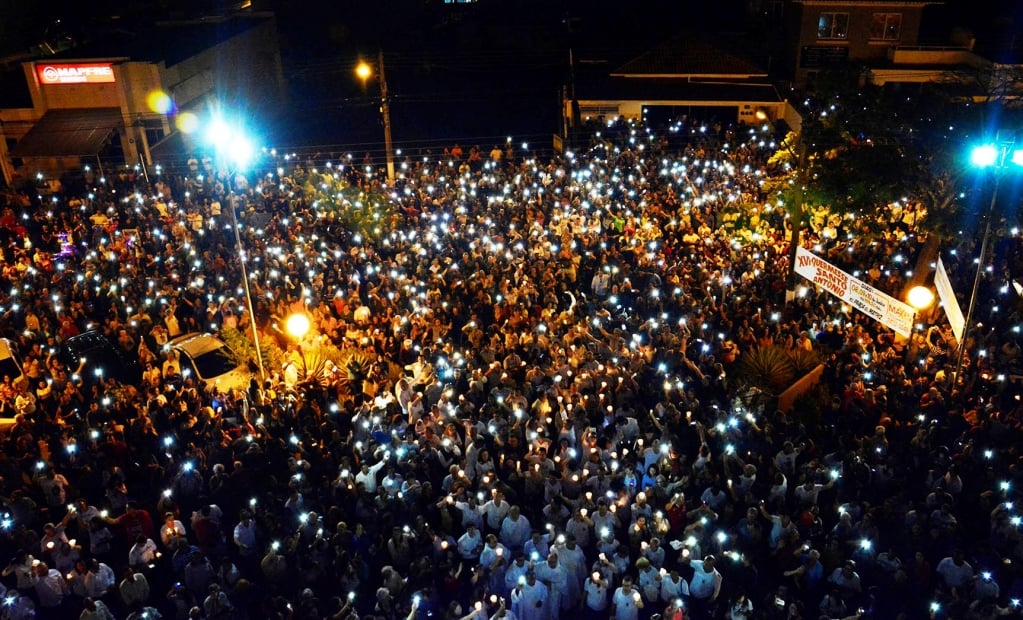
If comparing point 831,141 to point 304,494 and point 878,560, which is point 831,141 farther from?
point 304,494

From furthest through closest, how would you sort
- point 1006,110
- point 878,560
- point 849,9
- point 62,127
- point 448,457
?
point 849,9 → point 62,127 → point 1006,110 → point 448,457 → point 878,560

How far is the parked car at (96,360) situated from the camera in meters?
14.1

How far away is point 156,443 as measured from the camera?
40.1ft

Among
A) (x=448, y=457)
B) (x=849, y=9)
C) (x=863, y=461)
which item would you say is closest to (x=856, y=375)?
(x=863, y=461)

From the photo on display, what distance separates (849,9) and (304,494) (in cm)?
2725

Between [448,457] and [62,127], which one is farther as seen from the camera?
[62,127]

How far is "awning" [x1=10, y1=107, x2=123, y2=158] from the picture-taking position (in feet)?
85.7

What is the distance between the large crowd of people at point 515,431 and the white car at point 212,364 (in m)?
0.28

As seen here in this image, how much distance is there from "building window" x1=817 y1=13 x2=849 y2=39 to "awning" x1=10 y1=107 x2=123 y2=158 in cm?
2450

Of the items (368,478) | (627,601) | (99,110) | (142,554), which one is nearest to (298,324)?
(368,478)

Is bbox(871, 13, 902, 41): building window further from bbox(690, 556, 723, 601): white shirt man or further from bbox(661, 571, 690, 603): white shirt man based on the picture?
bbox(661, 571, 690, 603): white shirt man

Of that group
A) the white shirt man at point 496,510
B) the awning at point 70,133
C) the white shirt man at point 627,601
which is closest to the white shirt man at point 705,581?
the white shirt man at point 627,601

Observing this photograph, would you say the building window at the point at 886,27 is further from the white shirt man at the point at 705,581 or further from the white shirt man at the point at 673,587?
the white shirt man at the point at 673,587

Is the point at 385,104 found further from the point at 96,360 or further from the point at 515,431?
the point at 515,431
